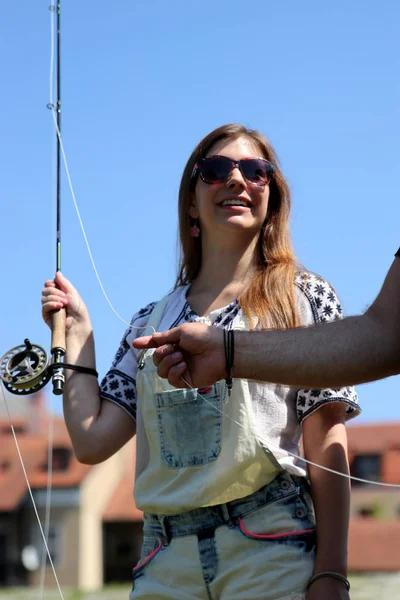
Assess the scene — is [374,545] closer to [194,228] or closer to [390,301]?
[194,228]

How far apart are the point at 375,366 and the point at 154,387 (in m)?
0.84

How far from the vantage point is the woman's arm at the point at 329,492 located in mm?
2756

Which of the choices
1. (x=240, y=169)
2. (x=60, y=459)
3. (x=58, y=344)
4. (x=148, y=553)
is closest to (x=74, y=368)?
(x=58, y=344)

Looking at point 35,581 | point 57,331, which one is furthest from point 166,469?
point 35,581

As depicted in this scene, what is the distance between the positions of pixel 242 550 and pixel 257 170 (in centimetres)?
121

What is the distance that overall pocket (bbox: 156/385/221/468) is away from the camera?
2918 millimetres

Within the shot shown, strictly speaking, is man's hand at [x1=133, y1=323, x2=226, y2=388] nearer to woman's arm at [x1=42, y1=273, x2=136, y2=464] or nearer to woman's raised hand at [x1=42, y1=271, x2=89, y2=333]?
woman's arm at [x1=42, y1=273, x2=136, y2=464]

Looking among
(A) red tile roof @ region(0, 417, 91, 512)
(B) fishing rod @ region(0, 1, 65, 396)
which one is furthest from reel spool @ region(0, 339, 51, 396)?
(A) red tile roof @ region(0, 417, 91, 512)

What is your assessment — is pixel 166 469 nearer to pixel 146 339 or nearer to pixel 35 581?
pixel 146 339

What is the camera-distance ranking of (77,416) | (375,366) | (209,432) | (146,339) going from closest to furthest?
(375,366), (146,339), (209,432), (77,416)

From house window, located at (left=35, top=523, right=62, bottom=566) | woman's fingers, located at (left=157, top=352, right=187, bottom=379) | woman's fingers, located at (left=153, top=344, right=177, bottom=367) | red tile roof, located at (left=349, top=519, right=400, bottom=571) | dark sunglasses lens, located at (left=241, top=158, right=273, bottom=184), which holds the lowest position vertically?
red tile roof, located at (left=349, top=519, right=400, bottom=571)

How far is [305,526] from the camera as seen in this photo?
282cm

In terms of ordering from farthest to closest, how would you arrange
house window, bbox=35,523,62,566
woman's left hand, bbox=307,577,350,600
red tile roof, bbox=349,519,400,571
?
house window, bbox=35,523,62,566
red tile roof, bbox=349,519,400,571
woman's left hand, bbox=307,577,350,600

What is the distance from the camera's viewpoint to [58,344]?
3441 mm
